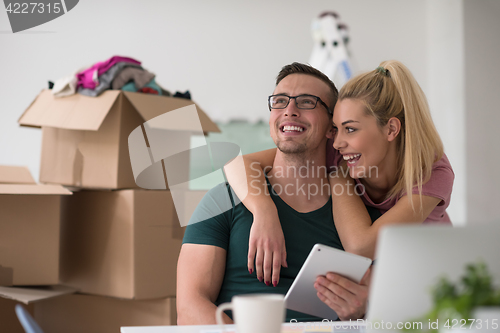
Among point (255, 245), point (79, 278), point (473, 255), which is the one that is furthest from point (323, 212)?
point (79, 278)

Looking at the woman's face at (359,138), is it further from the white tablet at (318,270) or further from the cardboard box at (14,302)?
the cardboard box at (14,302)

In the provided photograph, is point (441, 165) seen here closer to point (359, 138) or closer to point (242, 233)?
point (359, 138)

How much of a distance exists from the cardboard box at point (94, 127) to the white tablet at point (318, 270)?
35.8 inches

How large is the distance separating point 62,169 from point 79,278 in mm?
445

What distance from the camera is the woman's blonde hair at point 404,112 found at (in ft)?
3.90

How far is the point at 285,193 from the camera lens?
129 cm

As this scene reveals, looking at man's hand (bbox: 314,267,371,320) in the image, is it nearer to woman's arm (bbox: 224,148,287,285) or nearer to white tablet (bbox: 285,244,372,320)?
white tablet (bbox: 285,244,372,320)

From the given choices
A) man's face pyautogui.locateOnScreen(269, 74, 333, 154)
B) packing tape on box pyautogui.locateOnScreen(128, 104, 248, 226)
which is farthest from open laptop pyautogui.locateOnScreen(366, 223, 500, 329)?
packing tape on box pyautogui.locateOnScreen(128, 104, 248, 226)

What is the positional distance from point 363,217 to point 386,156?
206 mm

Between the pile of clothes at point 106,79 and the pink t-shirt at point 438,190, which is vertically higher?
the pile of clothes at point 106,79

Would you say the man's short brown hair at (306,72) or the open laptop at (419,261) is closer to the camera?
the open laptop at (419,261)

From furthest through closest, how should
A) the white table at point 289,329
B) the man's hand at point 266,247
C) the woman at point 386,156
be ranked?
1. the woman at point 386,156
2. the man's hand at point 266,247
3. the white table at point 289,329

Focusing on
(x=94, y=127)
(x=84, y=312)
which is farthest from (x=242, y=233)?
(x=84, y=312)

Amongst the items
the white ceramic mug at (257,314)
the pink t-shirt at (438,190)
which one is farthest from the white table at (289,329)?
the pink t-shirt at (438,190)
